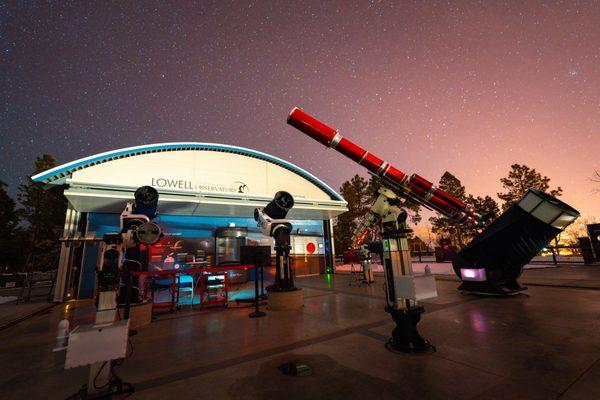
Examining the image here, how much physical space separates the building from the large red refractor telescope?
25.4ft

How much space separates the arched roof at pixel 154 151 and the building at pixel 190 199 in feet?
0.14

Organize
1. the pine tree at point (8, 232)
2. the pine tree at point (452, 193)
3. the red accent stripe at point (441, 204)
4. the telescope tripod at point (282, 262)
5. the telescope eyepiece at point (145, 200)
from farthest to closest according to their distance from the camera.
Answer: the pine tree at point (452, 193)
the pine tree at point (8, 232)
the telescope tripod at point (282, 262)
the telescope eyepiece at point (145, 200)
the red accent stripe at point (441, 204)

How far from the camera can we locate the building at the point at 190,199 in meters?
12.7

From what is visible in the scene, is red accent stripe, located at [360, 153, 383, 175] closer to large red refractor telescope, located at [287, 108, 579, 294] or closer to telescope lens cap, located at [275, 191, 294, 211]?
large red refractor telescope, located at [287, 108, 579, 294]

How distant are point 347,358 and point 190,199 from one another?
12.6m

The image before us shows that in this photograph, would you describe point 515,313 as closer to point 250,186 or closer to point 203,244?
point 250,186

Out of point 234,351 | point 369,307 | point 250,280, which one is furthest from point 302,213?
point 234,351

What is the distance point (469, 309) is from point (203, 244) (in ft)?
49.0

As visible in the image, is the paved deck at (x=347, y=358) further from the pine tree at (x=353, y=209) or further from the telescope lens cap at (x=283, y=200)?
the pine tree at (x=353, y=209)

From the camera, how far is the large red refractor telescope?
5461 millimetres

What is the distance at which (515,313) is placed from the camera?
21.2 ft

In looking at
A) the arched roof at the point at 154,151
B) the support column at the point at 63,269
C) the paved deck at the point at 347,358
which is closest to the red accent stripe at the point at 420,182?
the paved deck at the point at 347,358

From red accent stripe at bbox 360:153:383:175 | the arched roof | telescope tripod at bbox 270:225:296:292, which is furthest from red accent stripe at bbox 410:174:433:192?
the arched roof

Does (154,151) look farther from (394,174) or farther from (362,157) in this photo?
(394,174)
